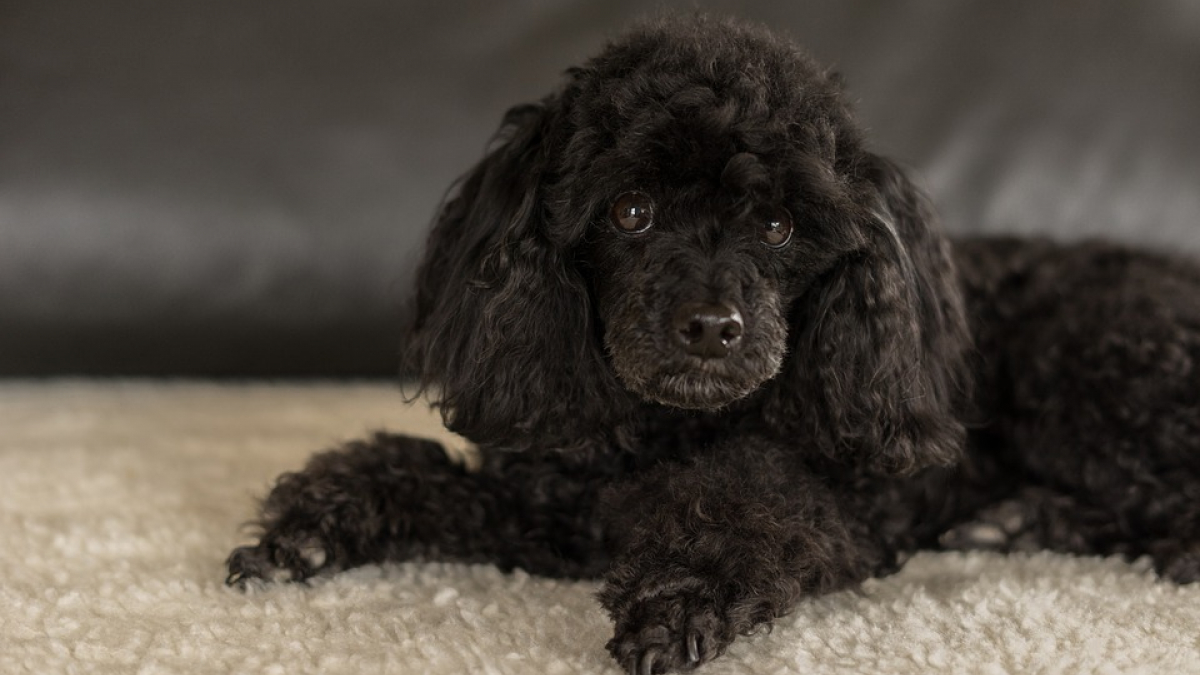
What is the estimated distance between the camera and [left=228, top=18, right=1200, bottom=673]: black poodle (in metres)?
1.71

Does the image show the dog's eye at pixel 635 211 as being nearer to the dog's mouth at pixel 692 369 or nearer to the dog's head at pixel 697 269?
the dog's head at pixel 697 269

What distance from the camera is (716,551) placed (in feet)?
5.30

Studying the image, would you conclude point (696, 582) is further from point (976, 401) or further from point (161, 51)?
point (161, 51)

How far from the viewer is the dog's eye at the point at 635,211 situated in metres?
1.81

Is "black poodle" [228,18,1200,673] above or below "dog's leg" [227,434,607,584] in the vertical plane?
above

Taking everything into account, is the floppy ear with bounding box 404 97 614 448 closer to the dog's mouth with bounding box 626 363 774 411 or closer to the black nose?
the dog's mouth with bounding box 626 363 774 411

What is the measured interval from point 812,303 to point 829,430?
22 cm

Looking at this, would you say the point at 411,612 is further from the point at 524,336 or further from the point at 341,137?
the point at 341,137

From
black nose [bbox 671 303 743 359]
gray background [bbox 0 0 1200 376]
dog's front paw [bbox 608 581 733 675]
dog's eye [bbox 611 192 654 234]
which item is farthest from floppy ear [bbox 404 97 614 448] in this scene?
gray background [bbox 0 0 1200 376]

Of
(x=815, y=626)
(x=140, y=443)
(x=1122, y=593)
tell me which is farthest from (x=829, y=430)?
(x=140, y=443)

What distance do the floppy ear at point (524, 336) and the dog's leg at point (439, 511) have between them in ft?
0.44

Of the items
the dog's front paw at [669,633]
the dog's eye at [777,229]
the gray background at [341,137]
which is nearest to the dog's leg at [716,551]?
the dog's front paw at [669,633]

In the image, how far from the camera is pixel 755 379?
1729 mm

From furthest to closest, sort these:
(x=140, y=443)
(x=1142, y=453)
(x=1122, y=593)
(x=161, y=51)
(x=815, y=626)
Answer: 1. (x=161, y=51)
2. (x=140, y=443)
3. (x=1142, y=453)
4. (x=1122, y=593)
5. (x=815, y=626)
